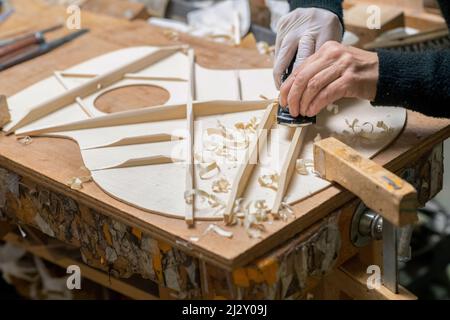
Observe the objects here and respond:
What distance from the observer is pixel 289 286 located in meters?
1.09

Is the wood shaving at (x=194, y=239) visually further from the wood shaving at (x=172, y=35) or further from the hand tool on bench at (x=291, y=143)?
the wood shaving at (x=172, y=35)

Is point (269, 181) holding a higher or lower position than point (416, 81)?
lower

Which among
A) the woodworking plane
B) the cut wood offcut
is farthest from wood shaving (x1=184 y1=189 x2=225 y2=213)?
the woodworking plane

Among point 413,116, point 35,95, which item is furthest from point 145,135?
point 413,116

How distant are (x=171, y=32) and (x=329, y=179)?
0.80 metres

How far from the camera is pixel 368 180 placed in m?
1.05

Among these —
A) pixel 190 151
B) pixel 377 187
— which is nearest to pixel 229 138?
pixel 190 151

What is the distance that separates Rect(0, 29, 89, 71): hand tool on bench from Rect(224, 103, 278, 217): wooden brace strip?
0.71 meters

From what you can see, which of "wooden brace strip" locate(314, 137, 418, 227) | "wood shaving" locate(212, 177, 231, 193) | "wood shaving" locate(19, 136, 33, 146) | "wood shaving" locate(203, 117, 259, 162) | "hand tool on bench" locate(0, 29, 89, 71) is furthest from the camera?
"hand tool on bench" locate(0, 29, 89, 71)

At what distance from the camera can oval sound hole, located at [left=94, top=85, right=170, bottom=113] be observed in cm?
145

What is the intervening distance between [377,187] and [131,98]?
2.17 ft

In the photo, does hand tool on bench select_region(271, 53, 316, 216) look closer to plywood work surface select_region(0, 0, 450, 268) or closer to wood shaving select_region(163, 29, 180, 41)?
plywood work surface select_region(0, 0, 450, 268)

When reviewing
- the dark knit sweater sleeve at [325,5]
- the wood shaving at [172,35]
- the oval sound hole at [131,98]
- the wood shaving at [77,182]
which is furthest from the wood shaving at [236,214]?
the wood shaving at [172,35]

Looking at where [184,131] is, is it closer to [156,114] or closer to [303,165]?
[156,114]
